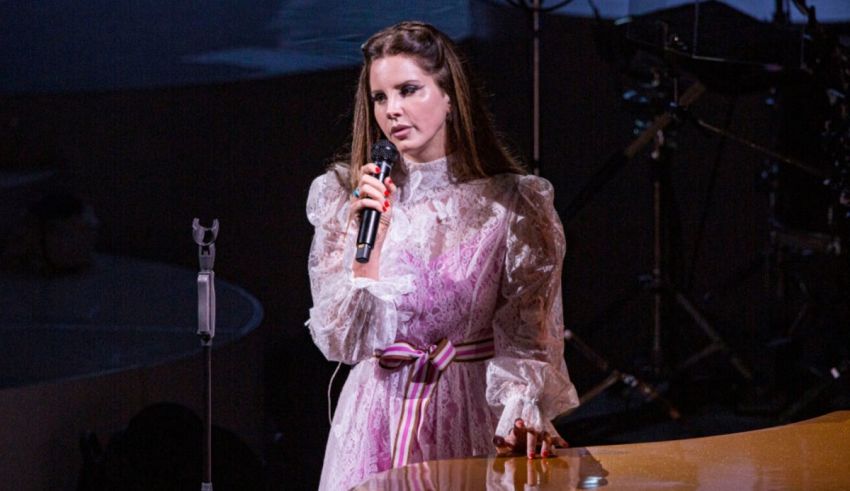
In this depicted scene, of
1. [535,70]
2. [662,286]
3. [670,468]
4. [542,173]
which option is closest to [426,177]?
[670,468]

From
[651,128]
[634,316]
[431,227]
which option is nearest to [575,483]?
[431,227]

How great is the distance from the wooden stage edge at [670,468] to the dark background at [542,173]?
51.5 inches

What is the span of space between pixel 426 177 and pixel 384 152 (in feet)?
0.68

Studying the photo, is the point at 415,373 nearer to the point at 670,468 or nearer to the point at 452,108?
the point at 452,108

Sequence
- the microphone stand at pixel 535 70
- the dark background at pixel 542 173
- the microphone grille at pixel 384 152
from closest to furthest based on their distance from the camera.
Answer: the microphone grille at pixel 384 152, the dark background at pixel 542 173, the microphone stand at pixel 535 70

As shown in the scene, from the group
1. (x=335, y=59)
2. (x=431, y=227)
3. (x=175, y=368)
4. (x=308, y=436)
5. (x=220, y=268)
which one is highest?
(x=335, y=59)

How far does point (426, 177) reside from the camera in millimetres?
2314

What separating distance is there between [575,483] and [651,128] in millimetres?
2779

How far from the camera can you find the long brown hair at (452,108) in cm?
226

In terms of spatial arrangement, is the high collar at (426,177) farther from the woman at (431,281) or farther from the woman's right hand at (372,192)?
the woman's right hand at (372,192)

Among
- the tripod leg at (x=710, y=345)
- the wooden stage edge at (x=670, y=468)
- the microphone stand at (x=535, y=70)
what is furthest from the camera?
the tripod leg at (x=710, y=345)

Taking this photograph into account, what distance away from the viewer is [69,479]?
328 centimetres

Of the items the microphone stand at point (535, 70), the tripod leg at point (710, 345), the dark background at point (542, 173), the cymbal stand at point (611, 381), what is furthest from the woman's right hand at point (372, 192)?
the tripod leg at point (710, 345)

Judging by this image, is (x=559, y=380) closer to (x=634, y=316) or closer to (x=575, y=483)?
(x=575, y=483)
